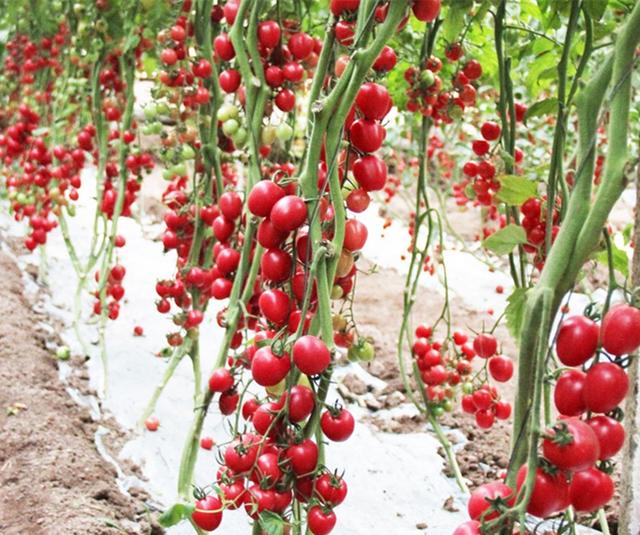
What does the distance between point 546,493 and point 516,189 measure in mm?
404

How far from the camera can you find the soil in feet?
4.18

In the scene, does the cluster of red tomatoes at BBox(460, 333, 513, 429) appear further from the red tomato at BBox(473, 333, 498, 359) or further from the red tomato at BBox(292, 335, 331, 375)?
the red tomato at BBox(292, 335, 331, 375)

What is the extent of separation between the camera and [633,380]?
898 millimetres

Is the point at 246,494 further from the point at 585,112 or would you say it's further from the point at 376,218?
the point at 376,218

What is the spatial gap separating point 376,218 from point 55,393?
4356 mm

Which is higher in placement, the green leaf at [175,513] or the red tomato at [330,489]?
the red tomato at [330,489]

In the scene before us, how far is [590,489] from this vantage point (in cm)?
52

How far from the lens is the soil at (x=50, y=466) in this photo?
128 centimetres

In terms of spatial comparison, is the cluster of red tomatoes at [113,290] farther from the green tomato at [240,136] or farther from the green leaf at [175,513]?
the green leaf at [175,513]

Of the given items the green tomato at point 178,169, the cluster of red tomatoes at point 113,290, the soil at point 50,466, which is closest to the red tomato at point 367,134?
the soil at point 50,466

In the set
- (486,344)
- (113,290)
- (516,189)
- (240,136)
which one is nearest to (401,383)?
(113,290)

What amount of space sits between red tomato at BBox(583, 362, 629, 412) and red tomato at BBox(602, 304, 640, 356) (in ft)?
0.05

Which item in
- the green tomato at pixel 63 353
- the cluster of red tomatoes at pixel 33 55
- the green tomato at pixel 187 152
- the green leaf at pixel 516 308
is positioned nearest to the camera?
the green leaf at pixel 516 308

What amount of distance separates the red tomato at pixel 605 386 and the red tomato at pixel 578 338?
0.02 meters
